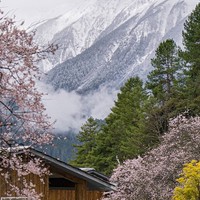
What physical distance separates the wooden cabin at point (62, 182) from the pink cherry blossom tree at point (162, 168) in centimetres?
203

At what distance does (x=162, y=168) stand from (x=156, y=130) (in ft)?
82.9

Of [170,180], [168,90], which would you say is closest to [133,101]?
[168,90]

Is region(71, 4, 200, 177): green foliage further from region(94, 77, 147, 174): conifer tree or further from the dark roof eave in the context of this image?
the dark roof eave

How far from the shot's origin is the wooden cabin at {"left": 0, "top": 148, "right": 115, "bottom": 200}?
2003cm

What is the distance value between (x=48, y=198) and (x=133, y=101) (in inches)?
1754

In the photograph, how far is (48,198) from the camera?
21.3m

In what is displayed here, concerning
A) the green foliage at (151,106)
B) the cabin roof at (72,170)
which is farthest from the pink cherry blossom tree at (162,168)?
the green foliage at (151,106)

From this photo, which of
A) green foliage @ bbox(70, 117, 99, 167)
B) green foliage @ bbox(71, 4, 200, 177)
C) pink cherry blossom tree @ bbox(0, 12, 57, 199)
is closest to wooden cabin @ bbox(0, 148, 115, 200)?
pink cherry blossom tree @ bbox(0, 12, 57, 199)

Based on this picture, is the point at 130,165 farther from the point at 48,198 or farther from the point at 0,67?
the point at 0,67

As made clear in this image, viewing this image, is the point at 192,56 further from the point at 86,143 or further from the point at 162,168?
the point at 162,168

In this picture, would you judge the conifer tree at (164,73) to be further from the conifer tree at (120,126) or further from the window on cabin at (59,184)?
the window on cabin at (59,184)

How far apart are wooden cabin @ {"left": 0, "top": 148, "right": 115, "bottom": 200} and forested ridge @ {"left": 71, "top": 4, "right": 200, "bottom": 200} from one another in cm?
248

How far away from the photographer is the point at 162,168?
79.6ft

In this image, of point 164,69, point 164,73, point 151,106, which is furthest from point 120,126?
point 151,106
